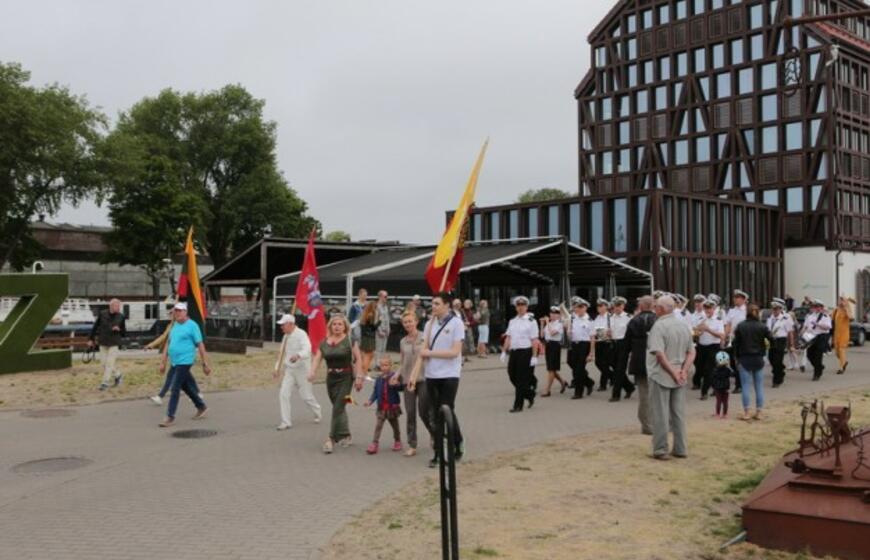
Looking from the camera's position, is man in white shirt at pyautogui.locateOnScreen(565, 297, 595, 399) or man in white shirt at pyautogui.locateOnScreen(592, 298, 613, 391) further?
man in white shirt at pyautogui.locateOnScreen(592, 298, 613, 391)

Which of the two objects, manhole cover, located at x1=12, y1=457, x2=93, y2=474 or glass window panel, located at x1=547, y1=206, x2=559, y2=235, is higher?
glass window panel, located at x1=547, y1=206, x2=559, y2=235

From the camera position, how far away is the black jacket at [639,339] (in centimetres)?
1093

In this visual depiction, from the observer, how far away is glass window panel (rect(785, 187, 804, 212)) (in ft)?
177

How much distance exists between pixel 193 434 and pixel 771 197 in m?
52.5

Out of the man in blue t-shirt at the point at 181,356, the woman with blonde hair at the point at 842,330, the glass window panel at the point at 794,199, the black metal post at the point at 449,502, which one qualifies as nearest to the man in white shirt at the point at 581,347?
the man in blue t-shirt at the point at 181,356

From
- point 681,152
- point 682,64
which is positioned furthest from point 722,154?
point 682,64

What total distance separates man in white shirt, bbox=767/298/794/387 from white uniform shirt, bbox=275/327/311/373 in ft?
31.7

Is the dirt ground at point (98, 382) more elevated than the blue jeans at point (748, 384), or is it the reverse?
the blue jeans at point (748, 384)

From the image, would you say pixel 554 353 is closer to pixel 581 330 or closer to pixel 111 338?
pixel 581 330

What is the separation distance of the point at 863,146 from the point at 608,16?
71.0ft

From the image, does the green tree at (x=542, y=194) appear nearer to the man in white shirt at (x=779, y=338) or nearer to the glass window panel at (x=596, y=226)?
the glass window panel at (x=596, y=226)

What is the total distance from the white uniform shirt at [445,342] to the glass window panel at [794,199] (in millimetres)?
51175

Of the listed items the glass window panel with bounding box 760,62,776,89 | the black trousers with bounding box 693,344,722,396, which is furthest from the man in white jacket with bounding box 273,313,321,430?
the glass window panel with bounding box 760,62,776,89

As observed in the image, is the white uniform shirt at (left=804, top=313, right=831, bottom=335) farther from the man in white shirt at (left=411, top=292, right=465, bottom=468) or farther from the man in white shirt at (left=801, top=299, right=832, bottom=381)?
the man in white shirt at (left=411, top=292, right=465, bottom=468)
